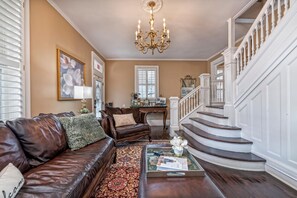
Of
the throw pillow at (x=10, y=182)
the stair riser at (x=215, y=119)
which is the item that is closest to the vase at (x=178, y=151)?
the throw pillow at (x=10, y=182)

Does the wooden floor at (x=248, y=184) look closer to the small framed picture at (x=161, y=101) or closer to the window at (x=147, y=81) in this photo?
the small framed picture at (x=161, y=101)

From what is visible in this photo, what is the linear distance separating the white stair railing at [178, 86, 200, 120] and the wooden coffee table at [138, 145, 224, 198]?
3.59 metres

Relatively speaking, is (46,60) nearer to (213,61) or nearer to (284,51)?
(284,51)

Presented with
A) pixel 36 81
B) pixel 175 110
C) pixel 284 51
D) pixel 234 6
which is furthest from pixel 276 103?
pixel 36 81

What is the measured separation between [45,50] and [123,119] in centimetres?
211

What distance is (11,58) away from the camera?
1.96 m

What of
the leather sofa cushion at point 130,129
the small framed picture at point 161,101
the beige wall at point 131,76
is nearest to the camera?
the leather sofa cushion at point 130,129

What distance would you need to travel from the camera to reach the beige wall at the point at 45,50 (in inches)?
90.1

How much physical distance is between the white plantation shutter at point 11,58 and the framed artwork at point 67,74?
82 centimetres

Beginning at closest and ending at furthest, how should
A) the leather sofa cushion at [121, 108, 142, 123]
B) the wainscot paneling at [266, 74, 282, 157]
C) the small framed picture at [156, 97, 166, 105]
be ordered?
the wainscot paneling at [266, 74, 282, 157] < the leather sofa cushion at [121, 108, 142, 123] < the small framed picture at [156, 97, 166, 105]

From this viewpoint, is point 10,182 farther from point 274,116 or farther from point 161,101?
point 161,101

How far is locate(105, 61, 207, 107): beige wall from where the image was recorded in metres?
6.41

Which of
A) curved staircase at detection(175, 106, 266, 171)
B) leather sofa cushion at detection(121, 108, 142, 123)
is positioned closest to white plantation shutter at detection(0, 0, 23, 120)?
leather sofa cushion at detection(121, 108, 142, 123)

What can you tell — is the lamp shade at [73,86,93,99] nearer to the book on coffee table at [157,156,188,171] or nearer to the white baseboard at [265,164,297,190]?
the book on coffee table at [157,156,188,171]
